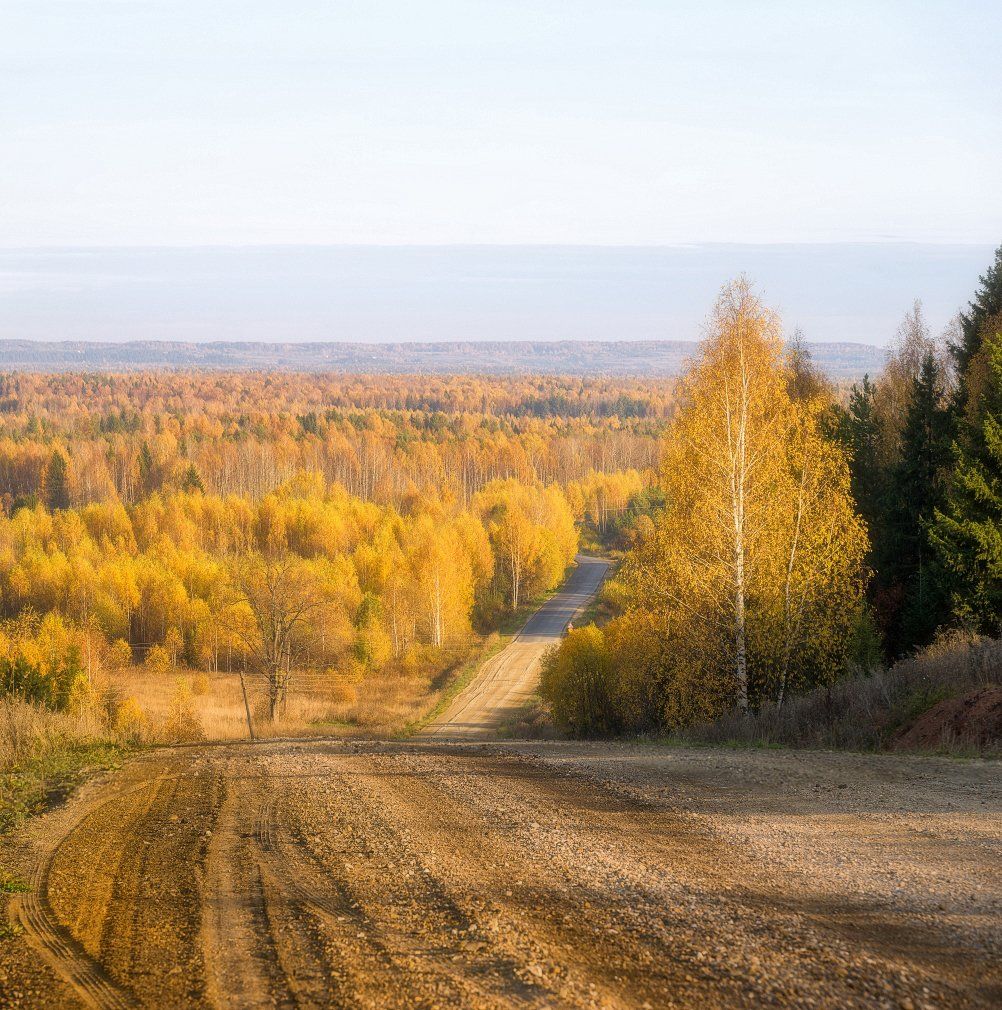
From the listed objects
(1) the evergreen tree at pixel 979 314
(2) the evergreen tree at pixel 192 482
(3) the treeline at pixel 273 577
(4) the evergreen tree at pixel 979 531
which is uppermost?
(1) the evergreen tree at pixel 979 314

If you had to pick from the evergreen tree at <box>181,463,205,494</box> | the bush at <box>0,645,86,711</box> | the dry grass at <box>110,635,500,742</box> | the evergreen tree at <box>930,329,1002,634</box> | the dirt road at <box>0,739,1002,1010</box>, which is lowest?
the dry grass at <box>110,635,500,742</box>

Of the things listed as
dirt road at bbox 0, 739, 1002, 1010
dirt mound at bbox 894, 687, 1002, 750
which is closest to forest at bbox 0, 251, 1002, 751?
dirt mound at bbox 894, 687, 1002, 750

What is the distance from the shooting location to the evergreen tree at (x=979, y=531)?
21.9 metres

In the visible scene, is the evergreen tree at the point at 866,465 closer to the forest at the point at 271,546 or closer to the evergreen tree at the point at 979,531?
the evergreen tree at the point at 979,531

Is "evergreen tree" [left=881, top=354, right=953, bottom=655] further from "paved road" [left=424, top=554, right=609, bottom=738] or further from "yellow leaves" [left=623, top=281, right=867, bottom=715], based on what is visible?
"paved road" [left=424, top=554, right=609, bottom=738]

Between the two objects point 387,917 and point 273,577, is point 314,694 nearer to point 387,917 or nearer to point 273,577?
point 273,577

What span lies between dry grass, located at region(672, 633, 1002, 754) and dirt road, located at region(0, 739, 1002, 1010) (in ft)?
11.8

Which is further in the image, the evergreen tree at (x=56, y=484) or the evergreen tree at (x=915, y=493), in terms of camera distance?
the evergreen tree at (x=56, y=484)

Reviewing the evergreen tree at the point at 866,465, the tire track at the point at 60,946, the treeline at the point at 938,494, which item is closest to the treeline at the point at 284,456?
the evergreen tree at the point at 866,465

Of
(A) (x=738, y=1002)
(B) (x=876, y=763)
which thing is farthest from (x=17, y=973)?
(B) (x=876, y=763)

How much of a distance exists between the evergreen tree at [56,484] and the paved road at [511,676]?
70.0 meters

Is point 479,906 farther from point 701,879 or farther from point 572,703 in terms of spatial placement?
point 572,703

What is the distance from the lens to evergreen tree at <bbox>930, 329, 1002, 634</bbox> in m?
21.9

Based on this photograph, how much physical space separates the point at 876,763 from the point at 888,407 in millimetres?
35996
